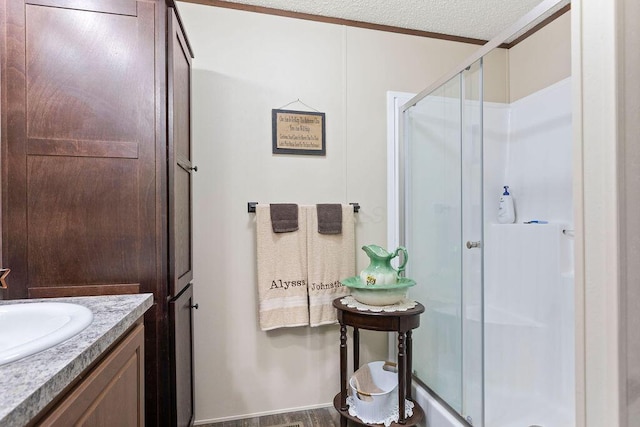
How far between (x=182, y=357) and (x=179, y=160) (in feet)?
2.93

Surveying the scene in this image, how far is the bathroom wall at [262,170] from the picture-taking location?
1.88 metres

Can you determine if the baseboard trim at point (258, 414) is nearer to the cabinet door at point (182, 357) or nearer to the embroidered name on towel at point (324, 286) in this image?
the cabinet door at point (182, 357)

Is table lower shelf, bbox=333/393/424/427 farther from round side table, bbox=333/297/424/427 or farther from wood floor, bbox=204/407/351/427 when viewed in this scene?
wood floor, bbox=204/407/351/427

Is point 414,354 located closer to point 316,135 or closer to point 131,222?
point 316,135

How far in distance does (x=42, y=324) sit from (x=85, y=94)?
2.63 feet

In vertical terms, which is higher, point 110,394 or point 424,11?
point 424,11

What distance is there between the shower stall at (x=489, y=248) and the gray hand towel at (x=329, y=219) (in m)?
0.44

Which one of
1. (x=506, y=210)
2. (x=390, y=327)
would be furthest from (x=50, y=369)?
(x=506, y=210)

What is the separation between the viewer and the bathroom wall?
1.88 metres

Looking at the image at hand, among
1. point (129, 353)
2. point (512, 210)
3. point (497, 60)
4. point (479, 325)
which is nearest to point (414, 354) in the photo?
point (479, 325)

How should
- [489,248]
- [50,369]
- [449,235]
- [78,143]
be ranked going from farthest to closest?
[489,248], [449,235], [78,143], [50,369]

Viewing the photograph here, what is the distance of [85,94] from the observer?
1.21 m

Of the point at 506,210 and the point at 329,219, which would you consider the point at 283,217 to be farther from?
the point at 506,210

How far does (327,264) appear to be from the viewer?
1966 mm
